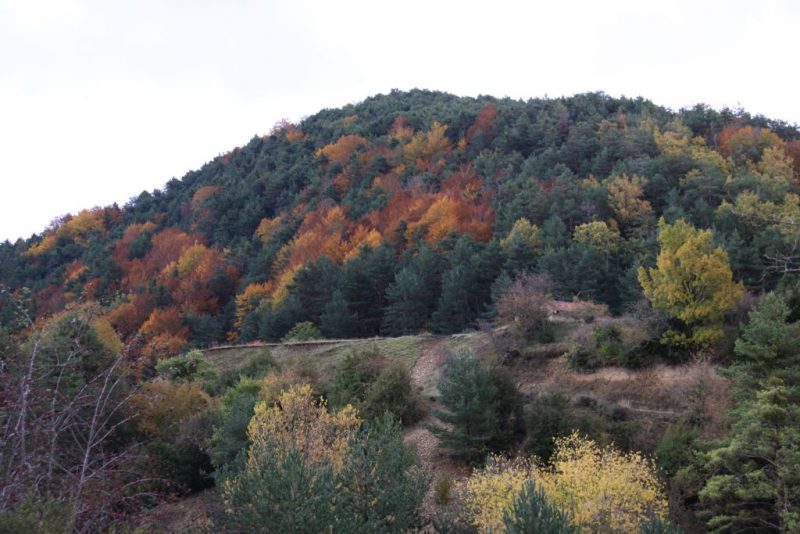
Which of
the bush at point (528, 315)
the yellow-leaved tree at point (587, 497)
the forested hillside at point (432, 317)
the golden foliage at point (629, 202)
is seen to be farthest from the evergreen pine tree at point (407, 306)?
the yellow-leaved tree at point (587, 497)

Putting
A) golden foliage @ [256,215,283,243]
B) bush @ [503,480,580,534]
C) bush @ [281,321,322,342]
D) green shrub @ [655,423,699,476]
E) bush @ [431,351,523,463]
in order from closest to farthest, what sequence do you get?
bush @ [503,480,580,534]
green shrub @ [655,423,699,476]
bush @ [431,351,523,463]
bush @ [281,321,322,342]
golden foliage @ [256,215,283,243]

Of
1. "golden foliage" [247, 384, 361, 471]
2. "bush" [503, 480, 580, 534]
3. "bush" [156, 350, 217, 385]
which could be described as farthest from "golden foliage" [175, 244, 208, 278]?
"bush" [503, 480, 580, 534]

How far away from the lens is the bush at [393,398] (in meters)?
26.0

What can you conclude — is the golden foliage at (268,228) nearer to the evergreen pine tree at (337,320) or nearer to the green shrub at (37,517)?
the evergreen pine tree at (337,320)

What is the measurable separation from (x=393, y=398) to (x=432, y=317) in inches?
687

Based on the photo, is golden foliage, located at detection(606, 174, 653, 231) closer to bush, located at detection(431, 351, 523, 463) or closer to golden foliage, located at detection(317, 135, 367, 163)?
bush, located at detection(431, 351, 523, 463)

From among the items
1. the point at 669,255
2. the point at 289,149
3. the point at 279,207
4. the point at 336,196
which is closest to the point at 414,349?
the point at 669,255

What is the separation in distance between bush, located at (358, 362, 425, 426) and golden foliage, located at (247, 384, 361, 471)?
449 centimetres

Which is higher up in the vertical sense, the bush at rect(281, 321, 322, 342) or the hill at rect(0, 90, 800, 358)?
the hill at rect(0, 90, 800, 358)

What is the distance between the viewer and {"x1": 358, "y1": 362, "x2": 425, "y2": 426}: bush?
85.3 feet

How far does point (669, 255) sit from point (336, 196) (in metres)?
62.2

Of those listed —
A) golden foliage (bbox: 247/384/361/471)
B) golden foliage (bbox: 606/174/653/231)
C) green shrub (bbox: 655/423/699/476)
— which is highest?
golden foliage (bbox: 606/174/653/231)

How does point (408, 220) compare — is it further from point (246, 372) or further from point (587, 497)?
point (587, 497)

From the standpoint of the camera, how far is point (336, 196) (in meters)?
84.1
